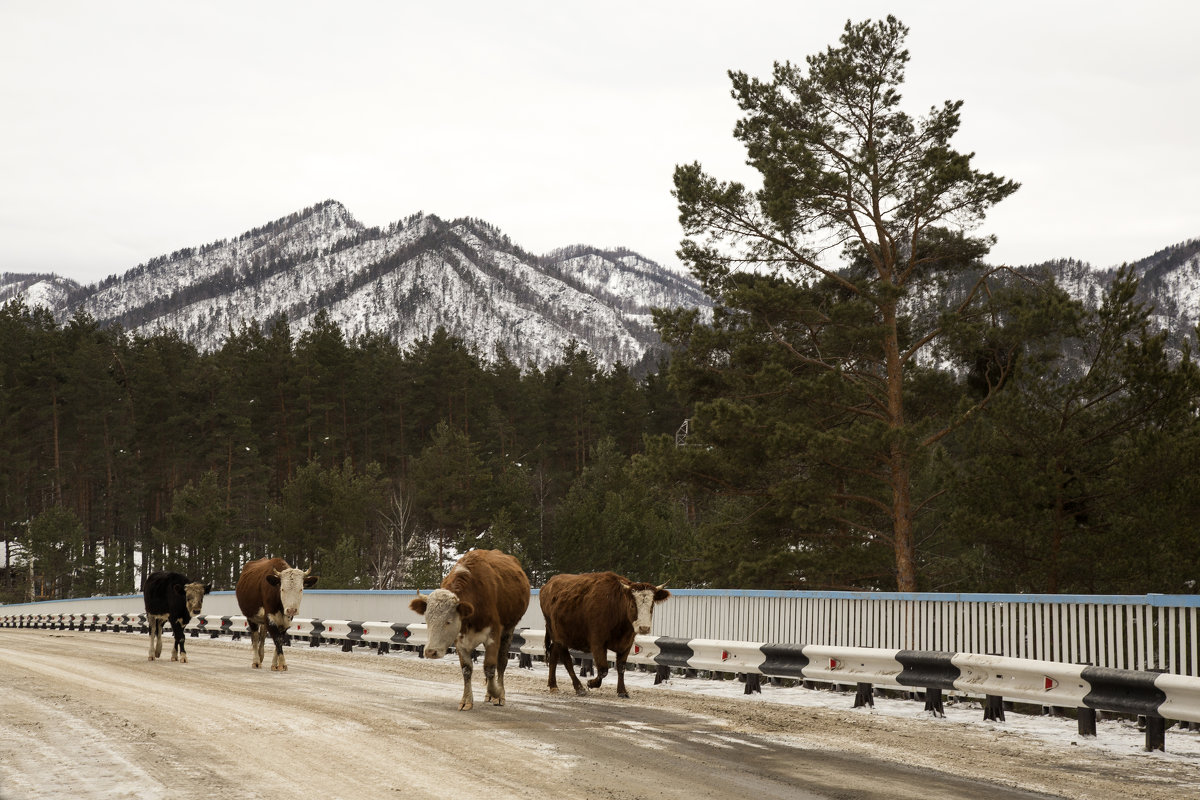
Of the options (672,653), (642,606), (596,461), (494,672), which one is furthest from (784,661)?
(596,461)

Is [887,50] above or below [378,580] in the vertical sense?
above

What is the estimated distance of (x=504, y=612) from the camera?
13.8 meters

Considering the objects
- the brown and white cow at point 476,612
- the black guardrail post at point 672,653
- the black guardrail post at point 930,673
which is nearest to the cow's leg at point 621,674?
the brown and white cow at point 476,612

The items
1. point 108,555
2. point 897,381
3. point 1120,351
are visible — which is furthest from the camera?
point 108,555

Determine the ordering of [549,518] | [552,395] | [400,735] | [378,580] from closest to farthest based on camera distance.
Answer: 1. [400,735]
2. [378,580]
3. [549,518]
4. [552,395]

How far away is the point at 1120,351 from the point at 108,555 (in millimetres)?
65795

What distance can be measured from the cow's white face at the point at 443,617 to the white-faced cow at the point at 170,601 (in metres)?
11.3

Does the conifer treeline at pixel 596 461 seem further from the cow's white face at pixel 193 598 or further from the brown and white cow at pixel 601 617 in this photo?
the brown and white cow at pixel 601 617

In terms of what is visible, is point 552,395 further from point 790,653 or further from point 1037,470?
point 790,653

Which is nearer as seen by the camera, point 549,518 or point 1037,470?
point 1037,470

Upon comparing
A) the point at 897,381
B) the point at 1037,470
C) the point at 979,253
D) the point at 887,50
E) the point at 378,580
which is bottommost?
the point at 378,580

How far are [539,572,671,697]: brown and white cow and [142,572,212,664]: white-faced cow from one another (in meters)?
9.92

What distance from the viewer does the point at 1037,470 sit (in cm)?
2655

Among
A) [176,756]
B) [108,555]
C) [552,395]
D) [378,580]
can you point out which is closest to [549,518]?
[378,580]
